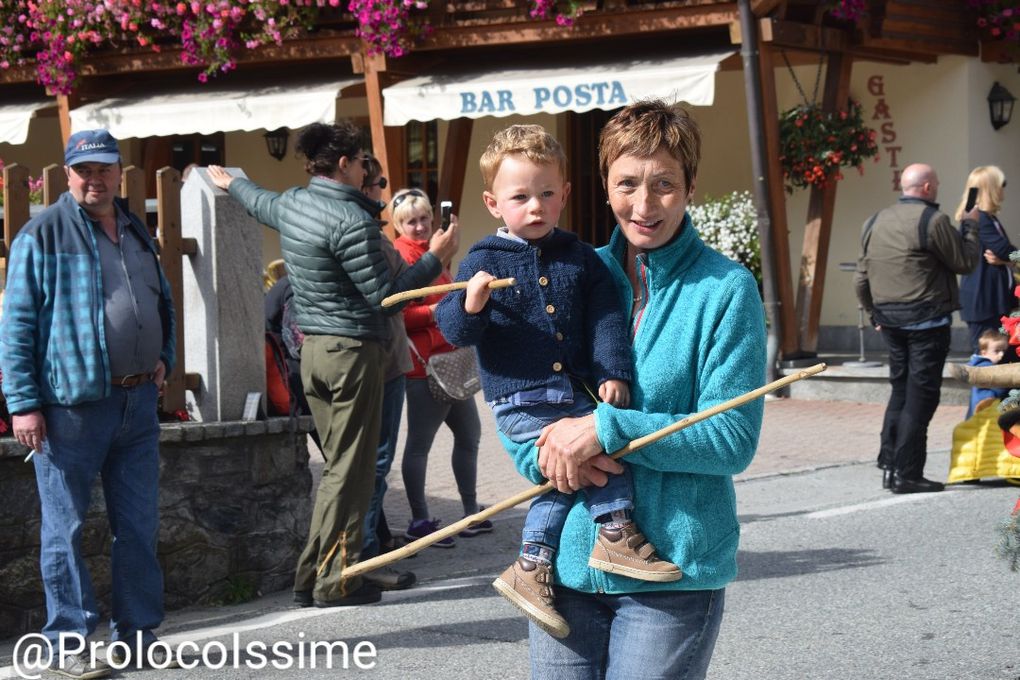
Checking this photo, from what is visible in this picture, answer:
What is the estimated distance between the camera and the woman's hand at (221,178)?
6.51 meters

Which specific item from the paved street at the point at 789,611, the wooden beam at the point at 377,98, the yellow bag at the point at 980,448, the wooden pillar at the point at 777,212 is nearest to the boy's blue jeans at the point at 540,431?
the paved street at the point at 789,611

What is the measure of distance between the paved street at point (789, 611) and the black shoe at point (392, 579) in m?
0.07

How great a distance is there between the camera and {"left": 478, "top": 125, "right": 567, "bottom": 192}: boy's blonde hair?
118 inches

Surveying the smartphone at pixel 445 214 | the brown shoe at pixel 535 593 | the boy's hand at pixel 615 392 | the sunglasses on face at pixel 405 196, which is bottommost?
the brown shoe at pixel 535 593

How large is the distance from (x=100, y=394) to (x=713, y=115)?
12.3 m

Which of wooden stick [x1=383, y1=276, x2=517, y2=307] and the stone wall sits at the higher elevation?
wooden stick [x1=383, y1=276, x2=517, y2=307]

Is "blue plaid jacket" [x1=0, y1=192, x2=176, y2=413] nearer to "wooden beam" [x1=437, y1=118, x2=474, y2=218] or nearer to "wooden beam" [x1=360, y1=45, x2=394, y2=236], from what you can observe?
"wooden beam" [x1=360, y1=45, x2=394, y2=236]

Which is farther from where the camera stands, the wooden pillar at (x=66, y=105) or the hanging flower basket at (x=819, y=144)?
the wooden pillar at (x=66, y=105)

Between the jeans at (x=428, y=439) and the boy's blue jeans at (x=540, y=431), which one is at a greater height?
the boy's blue jeans at (x=540, y=431)

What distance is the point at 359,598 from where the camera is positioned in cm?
626

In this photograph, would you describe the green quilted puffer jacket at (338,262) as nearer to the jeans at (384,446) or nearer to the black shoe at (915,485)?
the jeans at (384,446)

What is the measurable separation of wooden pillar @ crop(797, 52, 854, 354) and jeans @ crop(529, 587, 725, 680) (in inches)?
453

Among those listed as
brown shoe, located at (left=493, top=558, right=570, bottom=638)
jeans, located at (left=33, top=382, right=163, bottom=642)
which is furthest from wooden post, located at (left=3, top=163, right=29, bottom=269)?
brown shoe, located at (left=493, top=558, right=570, bottom=638)

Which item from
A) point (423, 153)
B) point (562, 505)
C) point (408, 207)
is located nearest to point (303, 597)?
point (408, 207)
